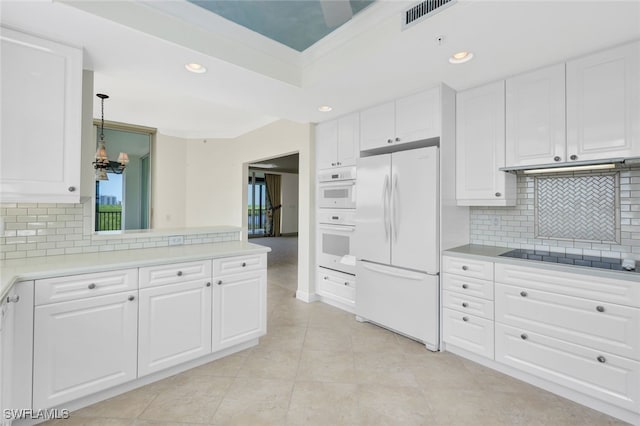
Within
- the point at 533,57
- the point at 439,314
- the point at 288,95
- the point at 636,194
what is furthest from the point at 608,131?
the point at 288,95

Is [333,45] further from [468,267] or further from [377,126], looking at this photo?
[468,267]

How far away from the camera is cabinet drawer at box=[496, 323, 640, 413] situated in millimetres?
1787

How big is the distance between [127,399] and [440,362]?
2.35m

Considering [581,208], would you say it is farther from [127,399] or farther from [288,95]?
[127,399]

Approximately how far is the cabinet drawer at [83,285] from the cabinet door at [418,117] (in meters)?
2.60

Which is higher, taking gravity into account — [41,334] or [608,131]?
[608,131]

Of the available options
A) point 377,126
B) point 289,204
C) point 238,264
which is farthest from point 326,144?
point 289,204

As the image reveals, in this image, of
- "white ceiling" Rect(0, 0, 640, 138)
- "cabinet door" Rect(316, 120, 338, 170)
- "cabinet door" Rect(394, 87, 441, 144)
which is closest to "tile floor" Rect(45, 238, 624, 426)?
"cabinet door" Rect(394, 87, 441, 144)

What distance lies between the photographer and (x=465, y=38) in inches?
76.3

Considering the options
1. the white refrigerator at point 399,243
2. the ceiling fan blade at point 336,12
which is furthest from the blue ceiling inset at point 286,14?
the white refrigerator at point 399,243

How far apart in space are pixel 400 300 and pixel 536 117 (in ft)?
6.39

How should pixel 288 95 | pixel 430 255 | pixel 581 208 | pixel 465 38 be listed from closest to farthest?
1. pixel 465 38
2. pixel 581 208
3. pixel 430 255
4. pixel 288 95

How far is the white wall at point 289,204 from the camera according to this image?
12.3m

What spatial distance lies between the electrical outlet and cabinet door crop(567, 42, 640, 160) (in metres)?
3.25
